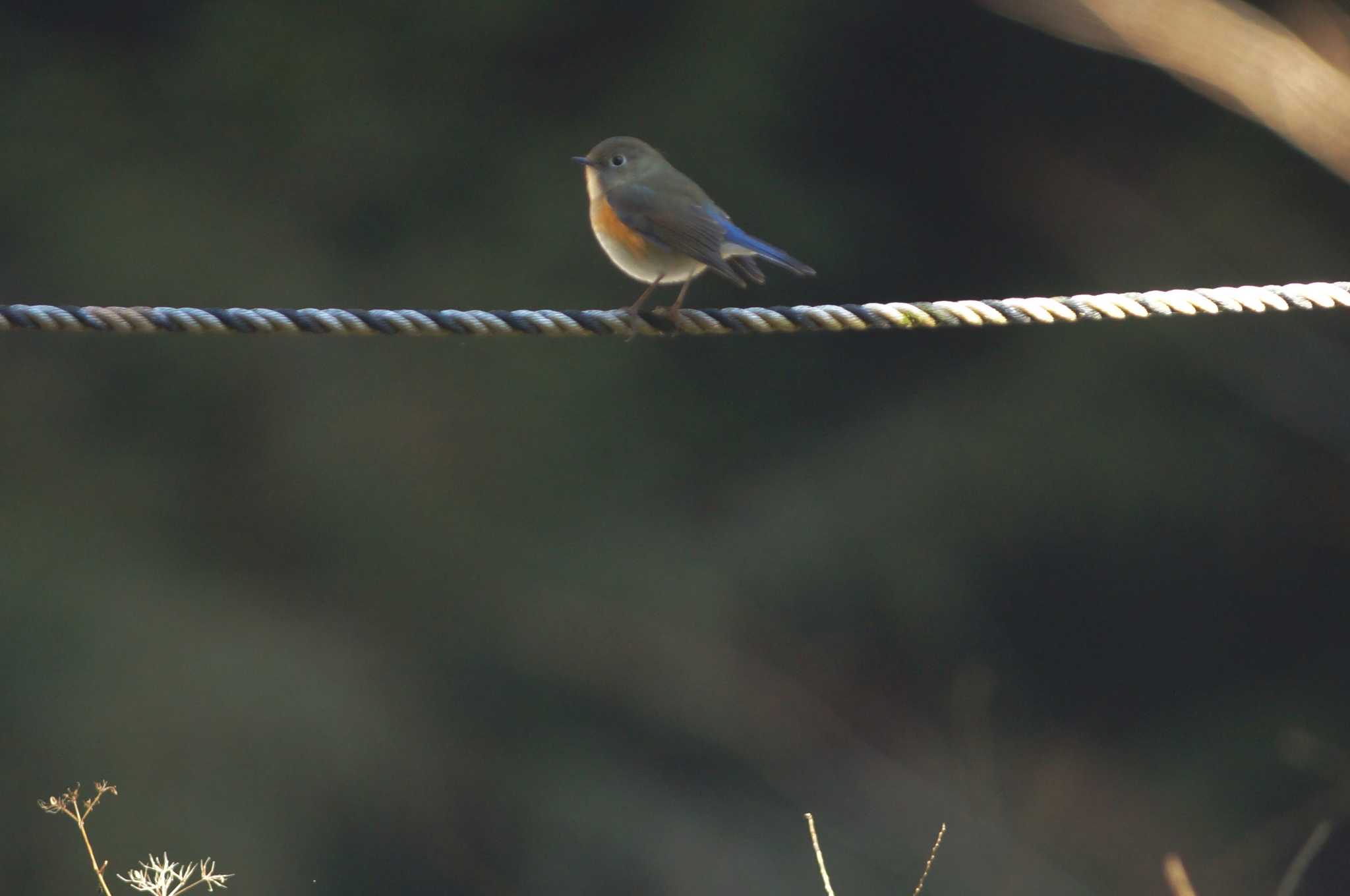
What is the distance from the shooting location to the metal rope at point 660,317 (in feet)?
8.21

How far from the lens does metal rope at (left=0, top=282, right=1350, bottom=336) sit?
2.50 metres

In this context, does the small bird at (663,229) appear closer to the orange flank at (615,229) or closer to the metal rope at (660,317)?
the orange flank at (615,229)

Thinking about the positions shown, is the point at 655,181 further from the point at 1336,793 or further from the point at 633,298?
the point at 1336,793

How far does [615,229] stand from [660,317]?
1.19 m

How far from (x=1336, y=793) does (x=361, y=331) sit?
19.4 ft

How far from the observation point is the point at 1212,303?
266cm

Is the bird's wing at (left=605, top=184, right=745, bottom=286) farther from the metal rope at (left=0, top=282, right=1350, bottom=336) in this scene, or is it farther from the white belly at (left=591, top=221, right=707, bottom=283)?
the metal rope at (left=0, top=282, right=1350, bottom=336)

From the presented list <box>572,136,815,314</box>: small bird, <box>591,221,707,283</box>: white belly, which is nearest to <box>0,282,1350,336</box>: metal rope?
<box>572,136,815,314</box>: small bird

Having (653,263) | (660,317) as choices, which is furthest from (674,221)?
(660,317)

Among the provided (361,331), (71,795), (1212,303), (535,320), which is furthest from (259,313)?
(1212,303)

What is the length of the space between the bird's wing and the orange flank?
0.04ft

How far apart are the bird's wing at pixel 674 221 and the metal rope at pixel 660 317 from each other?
2.89 ft

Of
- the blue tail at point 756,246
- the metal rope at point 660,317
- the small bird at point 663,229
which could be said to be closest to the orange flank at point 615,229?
the small bird at point 663,229

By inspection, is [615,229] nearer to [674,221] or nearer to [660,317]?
[674,221]
